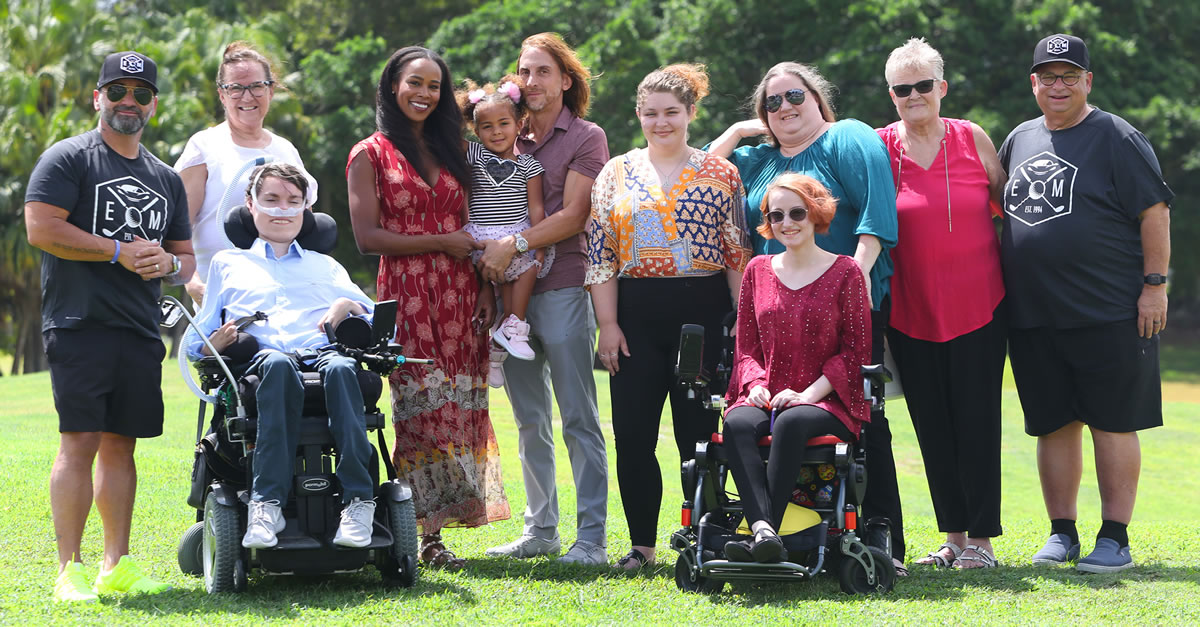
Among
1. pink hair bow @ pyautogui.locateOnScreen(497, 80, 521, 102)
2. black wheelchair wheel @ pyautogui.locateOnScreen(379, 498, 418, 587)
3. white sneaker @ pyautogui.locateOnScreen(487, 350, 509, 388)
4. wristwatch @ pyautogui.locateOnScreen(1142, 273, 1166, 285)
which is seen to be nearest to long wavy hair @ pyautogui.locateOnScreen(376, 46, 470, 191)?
pink hair bow @ pyautogui.locateOnScreen(497, 80, 521, 102)

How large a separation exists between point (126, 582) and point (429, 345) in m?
1.65

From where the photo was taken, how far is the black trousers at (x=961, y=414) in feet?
18.7

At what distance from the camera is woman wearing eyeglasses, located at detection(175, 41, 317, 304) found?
233 inches

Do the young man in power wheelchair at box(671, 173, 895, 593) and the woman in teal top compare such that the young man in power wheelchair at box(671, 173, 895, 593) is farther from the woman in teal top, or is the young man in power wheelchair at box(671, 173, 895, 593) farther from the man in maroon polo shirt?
the man in maroon polo shirt

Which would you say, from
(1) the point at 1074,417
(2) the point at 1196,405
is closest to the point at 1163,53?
(2) the point at 1196,405

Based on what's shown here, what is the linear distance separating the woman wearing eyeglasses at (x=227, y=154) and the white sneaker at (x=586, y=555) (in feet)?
6.93

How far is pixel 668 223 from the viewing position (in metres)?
5.48

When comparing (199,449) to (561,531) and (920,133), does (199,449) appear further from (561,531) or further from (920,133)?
(920,133)

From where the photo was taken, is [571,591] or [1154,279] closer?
[571,591]

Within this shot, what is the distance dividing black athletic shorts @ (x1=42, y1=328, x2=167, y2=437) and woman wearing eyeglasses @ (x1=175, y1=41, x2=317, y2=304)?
0.70m

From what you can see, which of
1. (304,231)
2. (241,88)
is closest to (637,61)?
(241,88)

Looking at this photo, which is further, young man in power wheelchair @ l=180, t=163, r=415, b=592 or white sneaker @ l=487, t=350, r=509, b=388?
white sneaker @ l=487, t=350, r=509, b=388

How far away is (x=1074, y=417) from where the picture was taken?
231 inches

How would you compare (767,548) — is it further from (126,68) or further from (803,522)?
(126,68)
